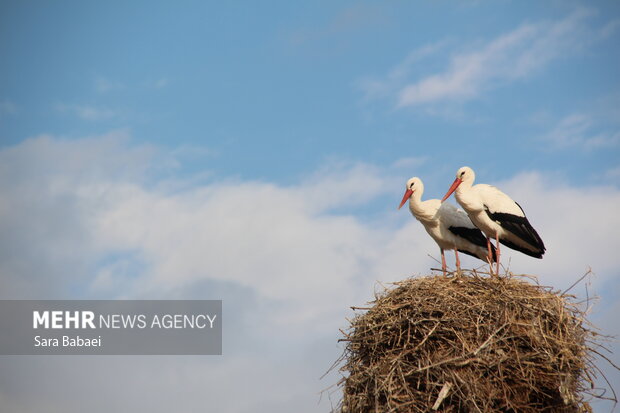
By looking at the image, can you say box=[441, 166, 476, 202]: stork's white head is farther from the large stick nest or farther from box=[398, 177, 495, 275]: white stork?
the large stick nest

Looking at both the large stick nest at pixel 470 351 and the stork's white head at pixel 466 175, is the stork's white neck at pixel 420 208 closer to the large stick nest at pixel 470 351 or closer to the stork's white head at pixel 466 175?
the stork's white head at pixel 466 175

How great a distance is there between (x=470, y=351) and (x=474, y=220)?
3.11m

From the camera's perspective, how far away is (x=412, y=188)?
1352 cm

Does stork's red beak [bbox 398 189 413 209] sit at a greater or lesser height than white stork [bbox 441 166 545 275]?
greater

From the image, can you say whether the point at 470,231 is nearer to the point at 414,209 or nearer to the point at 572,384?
the point at 414,209

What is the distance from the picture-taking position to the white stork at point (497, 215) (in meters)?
12.7

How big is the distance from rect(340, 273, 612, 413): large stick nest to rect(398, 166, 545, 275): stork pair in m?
1.57

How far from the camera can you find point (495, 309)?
10.5 metres

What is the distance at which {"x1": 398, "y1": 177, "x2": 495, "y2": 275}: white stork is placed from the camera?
13439 mm

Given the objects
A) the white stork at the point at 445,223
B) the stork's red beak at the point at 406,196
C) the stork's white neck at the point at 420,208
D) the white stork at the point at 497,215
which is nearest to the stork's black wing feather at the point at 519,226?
the white stork at the point at 497,215

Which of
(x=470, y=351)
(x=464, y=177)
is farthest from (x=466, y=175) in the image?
(x=470, y=351)

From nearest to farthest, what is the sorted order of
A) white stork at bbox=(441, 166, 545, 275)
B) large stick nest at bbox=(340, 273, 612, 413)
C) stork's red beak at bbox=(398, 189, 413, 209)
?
large stick nest at bbox=(340, 273, 612, 413), white stork at bbox=(441, 166, 545, 275), stork's red beak at bbox=(398, 189, 413, 209)

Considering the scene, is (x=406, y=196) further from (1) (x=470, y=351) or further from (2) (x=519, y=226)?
(1) (x=470, y=351)

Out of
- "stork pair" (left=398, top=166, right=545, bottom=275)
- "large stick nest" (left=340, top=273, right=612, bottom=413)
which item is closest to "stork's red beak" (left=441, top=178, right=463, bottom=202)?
"stork pair" (left=398, top=166, right=545, bottom=275)
